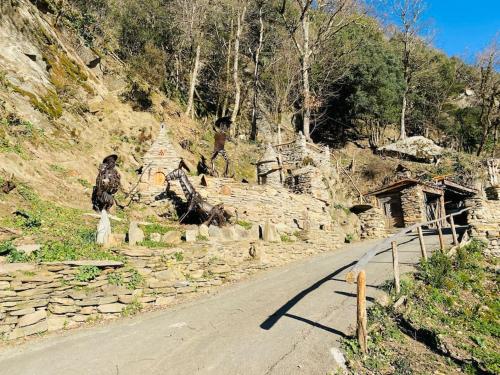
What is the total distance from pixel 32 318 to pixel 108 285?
4.51ft

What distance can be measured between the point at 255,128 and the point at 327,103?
359 inches

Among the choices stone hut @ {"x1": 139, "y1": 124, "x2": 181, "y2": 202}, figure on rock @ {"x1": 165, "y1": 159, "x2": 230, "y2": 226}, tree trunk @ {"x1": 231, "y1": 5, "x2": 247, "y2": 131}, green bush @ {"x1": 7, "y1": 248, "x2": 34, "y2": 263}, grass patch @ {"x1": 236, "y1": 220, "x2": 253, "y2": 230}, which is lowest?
green bush @ {"x1": 7, "y1": 248, "x2": 34, "y2": 263}

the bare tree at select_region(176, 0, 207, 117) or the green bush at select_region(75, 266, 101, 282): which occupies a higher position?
the bare tree at select_region(176, 0, 207, 117)

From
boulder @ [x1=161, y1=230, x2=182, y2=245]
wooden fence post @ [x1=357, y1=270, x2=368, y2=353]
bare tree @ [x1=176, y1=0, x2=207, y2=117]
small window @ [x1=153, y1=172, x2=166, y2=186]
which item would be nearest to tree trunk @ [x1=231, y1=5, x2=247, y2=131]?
bare tree @ [x1=176, y1=0, x2=207, y2=117]

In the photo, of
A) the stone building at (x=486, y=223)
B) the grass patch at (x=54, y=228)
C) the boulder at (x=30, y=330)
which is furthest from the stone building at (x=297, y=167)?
the boulder at (x=30, y=330)

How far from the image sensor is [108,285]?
6730mm

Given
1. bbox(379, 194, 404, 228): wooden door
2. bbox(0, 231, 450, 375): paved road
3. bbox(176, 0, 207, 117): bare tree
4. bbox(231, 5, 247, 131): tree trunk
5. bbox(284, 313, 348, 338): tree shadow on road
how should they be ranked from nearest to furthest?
bbox(0, 231, 450, 375): paved road, bbox(284, 313, 348, 338): tree shadow on road, bbox(379, 194, 404, 228): wooden door, bbox(176, 0, 207, 117): bare tree, bbox(231, 5, 247, 131): tree trunk

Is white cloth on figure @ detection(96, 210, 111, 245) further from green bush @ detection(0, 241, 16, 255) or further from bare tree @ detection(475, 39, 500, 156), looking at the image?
bare tree @ detection(475, 39, 500, 156)

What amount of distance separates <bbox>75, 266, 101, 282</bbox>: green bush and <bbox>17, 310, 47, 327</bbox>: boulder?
793mm

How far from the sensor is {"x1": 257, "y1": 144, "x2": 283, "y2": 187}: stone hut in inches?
774

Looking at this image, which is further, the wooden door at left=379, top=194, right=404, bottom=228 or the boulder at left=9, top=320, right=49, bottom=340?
the wooden door at left=379, top=194, right=404, bottom=228

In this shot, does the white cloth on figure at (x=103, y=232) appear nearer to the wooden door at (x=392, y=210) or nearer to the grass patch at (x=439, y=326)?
the grass patch at (x=439, y=326)

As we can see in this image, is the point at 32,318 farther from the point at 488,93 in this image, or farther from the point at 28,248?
the point at 488,93

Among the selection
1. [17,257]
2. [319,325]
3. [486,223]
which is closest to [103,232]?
[17,257]
